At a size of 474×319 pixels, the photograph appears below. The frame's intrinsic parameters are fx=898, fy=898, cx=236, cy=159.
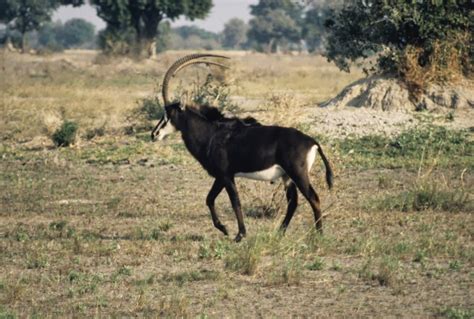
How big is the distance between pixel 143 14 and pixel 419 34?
37.7 metres

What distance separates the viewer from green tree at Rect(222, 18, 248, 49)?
5920 inches

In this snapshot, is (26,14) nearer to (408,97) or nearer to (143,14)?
(143,14)

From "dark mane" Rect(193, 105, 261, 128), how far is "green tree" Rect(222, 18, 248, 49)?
5483 inches

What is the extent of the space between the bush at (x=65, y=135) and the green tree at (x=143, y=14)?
35.2 m

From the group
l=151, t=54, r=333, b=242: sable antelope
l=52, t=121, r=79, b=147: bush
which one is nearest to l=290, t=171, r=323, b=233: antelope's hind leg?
l=151, t=54, r=333, b=242: sable antelope

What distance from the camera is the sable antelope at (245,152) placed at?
32.6 ft

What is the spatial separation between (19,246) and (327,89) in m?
26.7

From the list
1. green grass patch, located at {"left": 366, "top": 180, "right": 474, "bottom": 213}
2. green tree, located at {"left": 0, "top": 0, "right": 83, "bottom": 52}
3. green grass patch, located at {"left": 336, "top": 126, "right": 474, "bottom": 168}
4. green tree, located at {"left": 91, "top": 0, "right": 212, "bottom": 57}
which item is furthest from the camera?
green tree, located at {"left": 0, "top": 0, "right": 83, "bottom": 52}

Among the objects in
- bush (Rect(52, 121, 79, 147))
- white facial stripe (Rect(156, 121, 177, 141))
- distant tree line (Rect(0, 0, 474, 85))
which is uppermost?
distant tree line (Rect(0, 0, 474, 85))

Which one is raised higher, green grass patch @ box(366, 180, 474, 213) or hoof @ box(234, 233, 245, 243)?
green grass patch @ box(366, 180, 474, 213)

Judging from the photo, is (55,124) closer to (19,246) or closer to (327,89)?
(19,246)

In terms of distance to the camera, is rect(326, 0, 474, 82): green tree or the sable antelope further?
rect(326, 0, 474, 82): green tree

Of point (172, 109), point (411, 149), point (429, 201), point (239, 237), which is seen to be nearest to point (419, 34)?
point (411, 149)

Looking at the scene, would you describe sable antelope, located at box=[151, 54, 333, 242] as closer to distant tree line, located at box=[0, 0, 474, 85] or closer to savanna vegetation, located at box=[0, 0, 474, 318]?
savanna vegetation, located at box=[0, 0, 474, 318]
